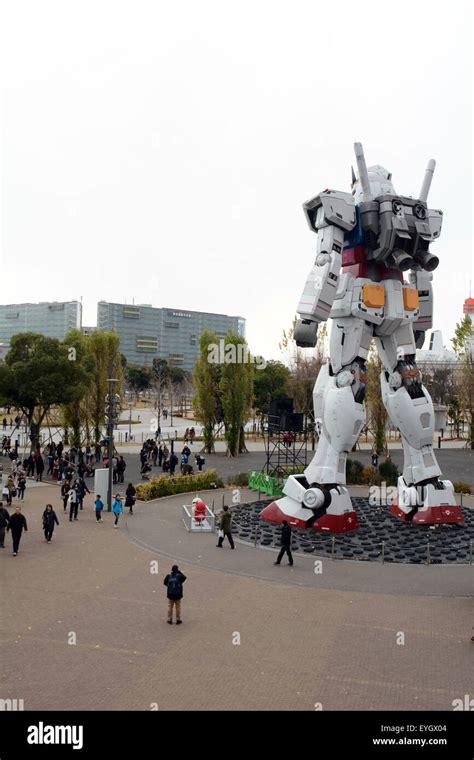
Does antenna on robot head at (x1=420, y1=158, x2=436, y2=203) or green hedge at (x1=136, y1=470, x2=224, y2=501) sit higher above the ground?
antenna on robot head at (x1=420, y1=158, x2=436, y2=203)

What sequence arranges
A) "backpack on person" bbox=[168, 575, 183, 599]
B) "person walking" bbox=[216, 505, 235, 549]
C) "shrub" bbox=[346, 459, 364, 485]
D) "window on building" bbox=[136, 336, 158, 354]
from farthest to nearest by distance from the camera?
"window on building" bbox=[136, 336, 158, 354] → "shrub" bbox=[346, 459, 364, 485] → "person walking" bbox=[216, 505, 235, 549] → "backpack on person" bbox=[168, 575, 183, 599]

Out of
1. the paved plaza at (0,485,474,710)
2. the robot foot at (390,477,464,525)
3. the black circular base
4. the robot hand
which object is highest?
the robot hand

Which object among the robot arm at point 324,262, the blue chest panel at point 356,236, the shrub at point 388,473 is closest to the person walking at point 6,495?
the robot arm at point 324,262

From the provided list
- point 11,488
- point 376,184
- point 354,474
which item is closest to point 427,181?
point 376,184

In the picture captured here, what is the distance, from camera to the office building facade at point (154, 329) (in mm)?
180875

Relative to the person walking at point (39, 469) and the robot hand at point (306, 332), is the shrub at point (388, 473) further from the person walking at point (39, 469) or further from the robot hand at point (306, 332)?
the person walking at point (39, 469)

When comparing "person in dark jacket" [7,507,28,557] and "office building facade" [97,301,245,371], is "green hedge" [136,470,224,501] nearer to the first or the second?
"person in dark jacket" [7,507,28,557]

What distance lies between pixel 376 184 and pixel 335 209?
5.86 ft

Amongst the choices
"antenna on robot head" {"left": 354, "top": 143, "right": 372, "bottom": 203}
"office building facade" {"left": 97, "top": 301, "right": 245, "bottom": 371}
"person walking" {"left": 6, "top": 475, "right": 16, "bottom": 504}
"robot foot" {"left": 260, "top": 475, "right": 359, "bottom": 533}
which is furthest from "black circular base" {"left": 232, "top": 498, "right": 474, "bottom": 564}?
"office building facade" {"left": 97, "top": 301, "right": 245, "bottom": 371}

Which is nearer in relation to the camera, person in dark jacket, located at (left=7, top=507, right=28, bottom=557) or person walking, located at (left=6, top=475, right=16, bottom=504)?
person in dark jacket, located at (left=7, top=507, right=28, bottom=557)

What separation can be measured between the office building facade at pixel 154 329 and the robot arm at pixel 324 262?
159 m

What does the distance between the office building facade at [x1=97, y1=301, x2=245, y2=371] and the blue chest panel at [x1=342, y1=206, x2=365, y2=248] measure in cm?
15809

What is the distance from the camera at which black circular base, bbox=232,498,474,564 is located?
16.0m
